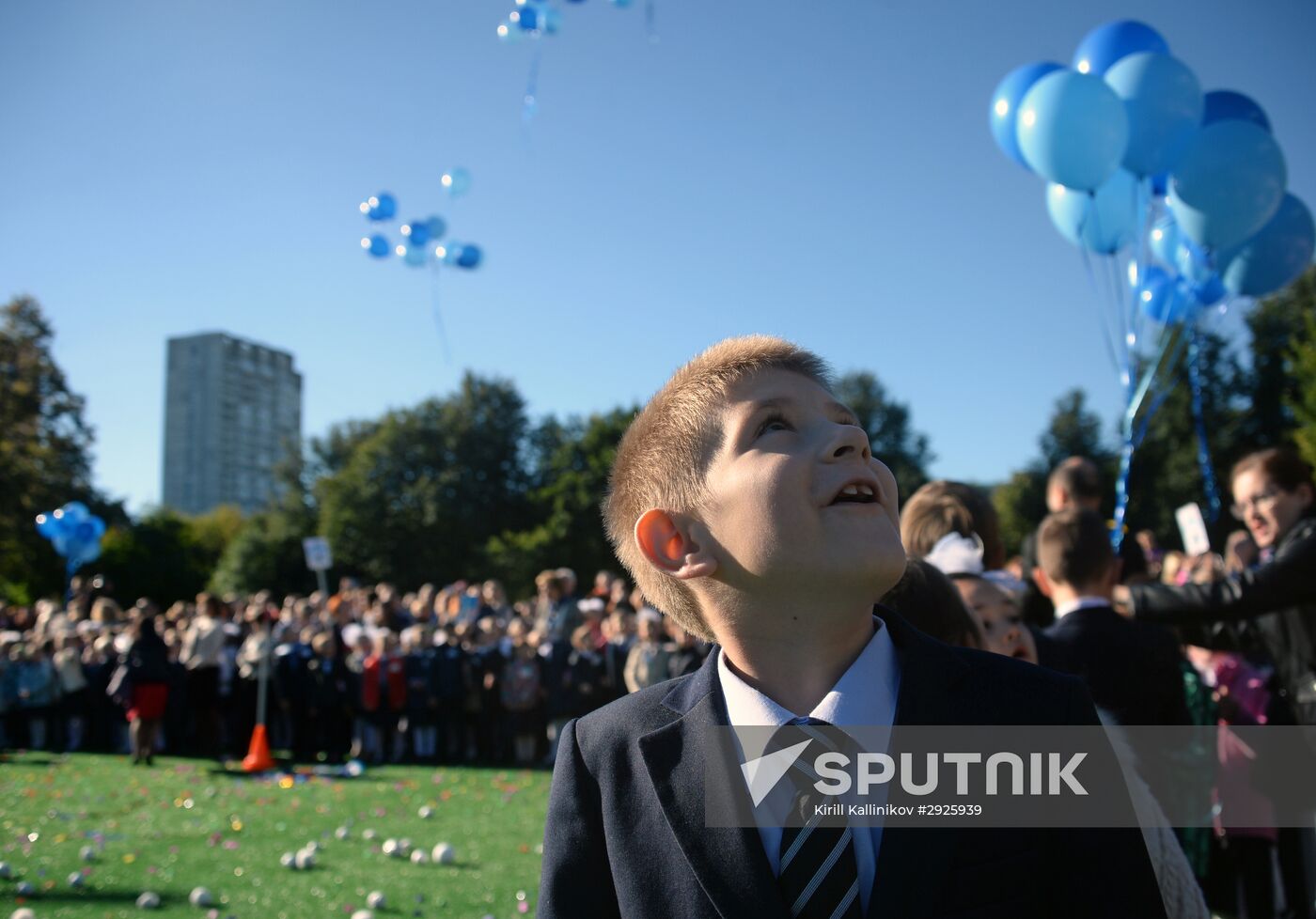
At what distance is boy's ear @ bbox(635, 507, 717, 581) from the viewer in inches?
69.2

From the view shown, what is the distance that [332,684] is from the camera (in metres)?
12.5

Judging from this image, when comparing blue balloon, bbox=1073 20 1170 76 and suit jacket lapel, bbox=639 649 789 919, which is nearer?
suit jacket lapel, bbox=639 649 789 919

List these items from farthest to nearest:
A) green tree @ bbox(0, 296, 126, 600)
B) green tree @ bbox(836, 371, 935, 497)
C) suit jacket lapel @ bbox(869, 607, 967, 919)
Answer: green tree @ bbox(836, 371, 935, 497) → green tree @ bbox(0, 296, 126, 600) → suit jacket lapel @ bbox(869, 607, 967, 919)

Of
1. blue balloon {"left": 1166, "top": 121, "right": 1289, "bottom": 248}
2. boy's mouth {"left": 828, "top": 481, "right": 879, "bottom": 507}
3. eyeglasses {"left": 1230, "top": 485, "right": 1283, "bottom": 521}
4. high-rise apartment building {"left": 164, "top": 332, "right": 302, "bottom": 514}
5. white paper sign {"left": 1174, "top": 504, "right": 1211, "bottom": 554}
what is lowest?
boy's mouth {"left": 828, "top": 481, "right": 879, "bottom": 507}

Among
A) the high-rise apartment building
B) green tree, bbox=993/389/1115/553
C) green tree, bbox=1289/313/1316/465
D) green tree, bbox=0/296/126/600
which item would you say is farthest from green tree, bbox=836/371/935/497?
the high-rise apartment building

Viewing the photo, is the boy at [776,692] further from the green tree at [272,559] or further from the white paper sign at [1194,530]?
the green tree at [272,559]

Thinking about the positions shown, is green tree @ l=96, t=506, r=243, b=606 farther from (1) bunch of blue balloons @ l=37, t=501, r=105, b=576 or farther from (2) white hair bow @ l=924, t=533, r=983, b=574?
(2) white hair bow @ l=924, t=533, r=983, b=574

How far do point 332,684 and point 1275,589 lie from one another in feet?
37.3

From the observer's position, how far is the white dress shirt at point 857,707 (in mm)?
1437

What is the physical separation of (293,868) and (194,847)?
1.12 m

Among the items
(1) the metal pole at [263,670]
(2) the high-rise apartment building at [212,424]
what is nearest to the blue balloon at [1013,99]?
(1) the metal pole at [263,670]

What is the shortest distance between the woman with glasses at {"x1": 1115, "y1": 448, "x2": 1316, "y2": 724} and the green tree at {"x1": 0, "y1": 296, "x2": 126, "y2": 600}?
35234 mm

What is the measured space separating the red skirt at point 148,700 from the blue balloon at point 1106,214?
11276 mm

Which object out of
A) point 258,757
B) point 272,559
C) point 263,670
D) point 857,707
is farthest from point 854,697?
point 272,559
